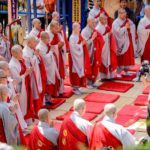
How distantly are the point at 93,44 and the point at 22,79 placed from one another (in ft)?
9.73

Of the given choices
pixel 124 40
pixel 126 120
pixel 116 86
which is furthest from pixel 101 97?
pixel 124 40

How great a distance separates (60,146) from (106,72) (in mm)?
5648

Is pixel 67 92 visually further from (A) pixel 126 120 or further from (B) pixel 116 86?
(A) pixel 126 120

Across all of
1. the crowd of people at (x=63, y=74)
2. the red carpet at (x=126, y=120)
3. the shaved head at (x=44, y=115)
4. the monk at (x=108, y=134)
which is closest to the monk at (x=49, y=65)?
the crowd of people at (x=63, y=74)

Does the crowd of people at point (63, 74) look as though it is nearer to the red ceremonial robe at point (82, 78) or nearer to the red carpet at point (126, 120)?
the red ceremonial robe at point (82, 78)

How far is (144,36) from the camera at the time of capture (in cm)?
1220

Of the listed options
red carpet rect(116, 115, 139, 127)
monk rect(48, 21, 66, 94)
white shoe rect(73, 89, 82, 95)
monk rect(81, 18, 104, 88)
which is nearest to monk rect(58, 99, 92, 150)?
red carpet rect(116, 115, 139, 127)

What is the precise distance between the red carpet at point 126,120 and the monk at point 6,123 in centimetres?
272

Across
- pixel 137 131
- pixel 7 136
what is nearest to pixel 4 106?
pixel 7 136

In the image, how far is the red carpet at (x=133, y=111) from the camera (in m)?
9.43

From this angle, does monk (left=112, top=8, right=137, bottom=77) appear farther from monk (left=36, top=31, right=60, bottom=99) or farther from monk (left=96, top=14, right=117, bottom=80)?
monk (left=36, top=31, right=60, bottom=99)

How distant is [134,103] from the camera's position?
10219 millimetres

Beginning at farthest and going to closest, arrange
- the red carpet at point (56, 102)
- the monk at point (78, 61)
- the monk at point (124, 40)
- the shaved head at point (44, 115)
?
the monk at point (124, 40), the monk at point (78, 61), the red carpet at point (56, 102), the shaved head at point (44, 115)

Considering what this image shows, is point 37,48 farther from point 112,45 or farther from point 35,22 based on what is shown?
point 112,45
